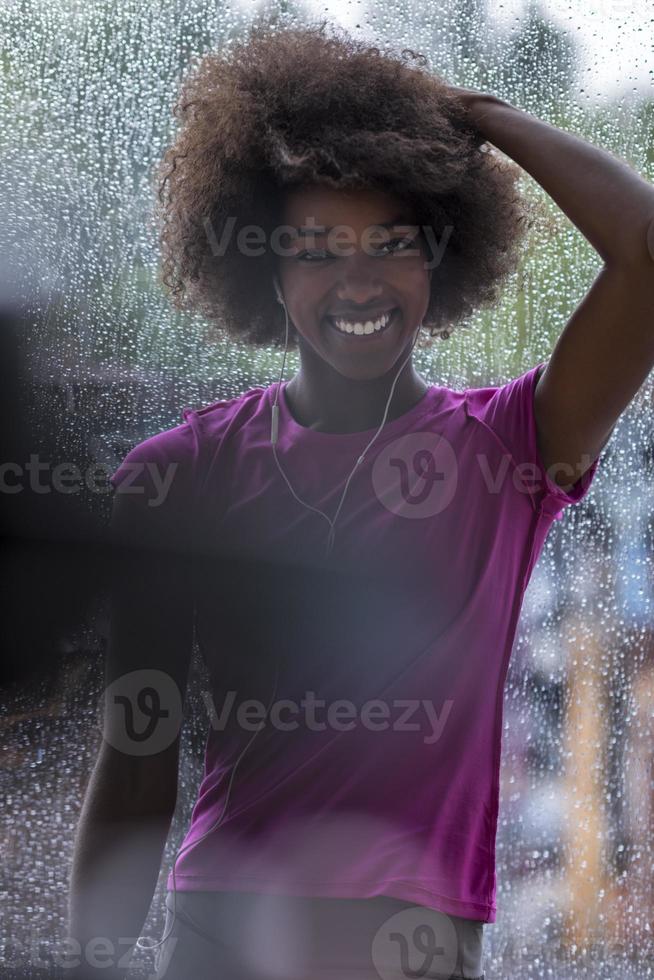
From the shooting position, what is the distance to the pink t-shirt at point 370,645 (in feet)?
2.47

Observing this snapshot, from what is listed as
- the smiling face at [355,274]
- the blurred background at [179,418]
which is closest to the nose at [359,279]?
the smiling face at [355,274]

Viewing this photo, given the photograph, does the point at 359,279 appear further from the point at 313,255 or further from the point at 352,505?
the point at 352,505

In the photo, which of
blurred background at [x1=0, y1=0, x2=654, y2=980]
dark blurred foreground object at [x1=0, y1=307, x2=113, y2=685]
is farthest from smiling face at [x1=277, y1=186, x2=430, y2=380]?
dark blurred foreground object at [x1=0, y1=307, x2=113, y2=685]

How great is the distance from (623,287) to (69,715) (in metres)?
0.65

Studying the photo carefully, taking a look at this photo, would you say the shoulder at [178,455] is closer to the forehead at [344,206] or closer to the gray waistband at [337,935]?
the forehead at [344,206]

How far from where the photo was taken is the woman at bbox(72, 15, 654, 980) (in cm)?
74

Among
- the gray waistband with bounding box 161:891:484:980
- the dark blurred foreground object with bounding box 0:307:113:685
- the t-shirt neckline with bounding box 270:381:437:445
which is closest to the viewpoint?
the gray waistband with bounding box 161:891:484:980

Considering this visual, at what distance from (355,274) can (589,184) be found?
172 millimetres

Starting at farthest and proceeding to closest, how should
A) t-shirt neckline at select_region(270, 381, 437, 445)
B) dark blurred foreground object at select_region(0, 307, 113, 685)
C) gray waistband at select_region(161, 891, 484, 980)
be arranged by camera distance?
dark blurred foreground object at select_region(0, 307, 113, 685), t-shirt neckline at select_region(270, 381, 437, 445), gray waistband at select_region(161, 891, 484, 980)

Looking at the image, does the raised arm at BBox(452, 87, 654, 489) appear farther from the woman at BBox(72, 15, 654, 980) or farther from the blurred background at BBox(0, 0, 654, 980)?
the blurred background at BBox(0, 0, 654, 980)

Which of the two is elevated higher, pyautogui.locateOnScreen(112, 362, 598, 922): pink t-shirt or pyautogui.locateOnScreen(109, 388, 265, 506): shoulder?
pyautogui.locateOnScreen(109, 388, 265, 506): shoulder

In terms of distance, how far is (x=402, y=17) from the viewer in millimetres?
1162

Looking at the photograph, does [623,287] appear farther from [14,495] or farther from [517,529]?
[14,495]

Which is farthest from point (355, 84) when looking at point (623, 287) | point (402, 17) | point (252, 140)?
point (402, 17)
